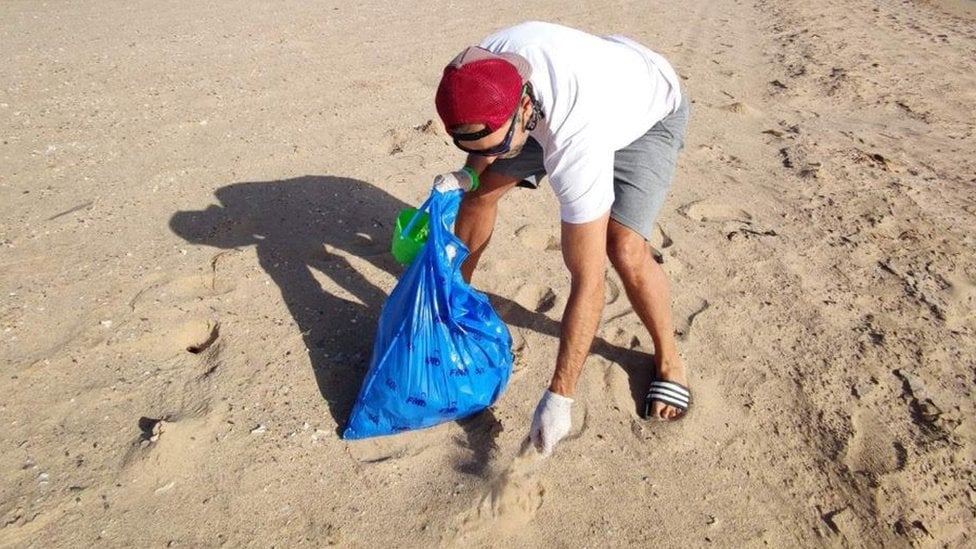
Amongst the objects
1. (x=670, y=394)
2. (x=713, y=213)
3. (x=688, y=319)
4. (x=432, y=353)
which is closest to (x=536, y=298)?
(x=688, y=319)

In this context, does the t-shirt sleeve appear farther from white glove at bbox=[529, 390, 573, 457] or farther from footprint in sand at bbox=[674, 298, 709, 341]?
footprint in sand at bbox=[674, 298, 709, 341]

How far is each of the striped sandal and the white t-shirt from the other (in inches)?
29.1

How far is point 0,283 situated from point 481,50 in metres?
1.94

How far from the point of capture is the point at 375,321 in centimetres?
255

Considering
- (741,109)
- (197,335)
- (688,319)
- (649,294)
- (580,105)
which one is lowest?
(741,109)

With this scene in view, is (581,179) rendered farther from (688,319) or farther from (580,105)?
(688,319)

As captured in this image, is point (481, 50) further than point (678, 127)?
No

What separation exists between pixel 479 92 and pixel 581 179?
12.8 inches

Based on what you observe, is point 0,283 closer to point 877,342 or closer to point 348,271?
point 348,271

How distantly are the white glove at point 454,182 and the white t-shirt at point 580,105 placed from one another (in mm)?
394

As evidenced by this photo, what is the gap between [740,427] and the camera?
222cm

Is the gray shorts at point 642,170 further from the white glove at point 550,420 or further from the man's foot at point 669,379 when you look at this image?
the white glove at point 550,420

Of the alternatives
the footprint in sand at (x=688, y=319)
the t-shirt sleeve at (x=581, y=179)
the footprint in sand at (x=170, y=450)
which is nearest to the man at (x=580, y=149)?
the t-shirt sleeve at (x=581, y=179)

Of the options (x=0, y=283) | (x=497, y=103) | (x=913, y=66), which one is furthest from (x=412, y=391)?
(x=913, y=66)
